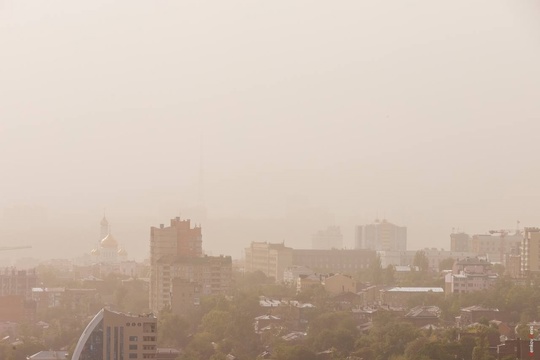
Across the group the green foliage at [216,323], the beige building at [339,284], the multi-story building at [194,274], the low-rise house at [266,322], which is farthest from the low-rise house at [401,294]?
the green foliage at [216,323]

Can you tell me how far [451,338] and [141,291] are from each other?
1269 centimetres

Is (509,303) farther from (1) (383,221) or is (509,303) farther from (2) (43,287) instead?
(1) (383,221)

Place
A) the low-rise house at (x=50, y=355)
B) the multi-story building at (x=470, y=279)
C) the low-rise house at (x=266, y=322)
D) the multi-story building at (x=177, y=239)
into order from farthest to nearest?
the multi-story building at (x=177, y=239) < the multi-story building at (x=470, y=279) < the low-rise house at (x=266, y=322) < the low-rise house at (x=50, y=355)

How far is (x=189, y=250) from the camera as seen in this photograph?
30922 millimetres


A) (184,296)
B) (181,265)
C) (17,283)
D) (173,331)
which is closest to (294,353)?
(173,331)

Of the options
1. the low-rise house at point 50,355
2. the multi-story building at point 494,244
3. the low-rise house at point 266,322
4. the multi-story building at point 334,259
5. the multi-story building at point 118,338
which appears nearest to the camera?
the multi-story building at point 118,338

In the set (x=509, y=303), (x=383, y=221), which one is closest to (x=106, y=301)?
(x=509, y=303)

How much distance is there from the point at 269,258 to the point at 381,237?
10.7 meters

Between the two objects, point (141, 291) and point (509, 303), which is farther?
point (141, 291)

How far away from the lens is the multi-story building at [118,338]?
1540cm

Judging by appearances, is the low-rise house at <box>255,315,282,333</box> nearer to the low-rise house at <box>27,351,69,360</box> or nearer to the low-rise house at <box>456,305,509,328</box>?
the low-rise house at <box>456,305,509,328</box>

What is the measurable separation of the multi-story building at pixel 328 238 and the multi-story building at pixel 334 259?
4.46ft

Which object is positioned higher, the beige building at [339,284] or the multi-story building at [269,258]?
the multi-story building at [269,258]

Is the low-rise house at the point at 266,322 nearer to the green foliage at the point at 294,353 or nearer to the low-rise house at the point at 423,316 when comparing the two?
the low-rise house at the point at 423,316
